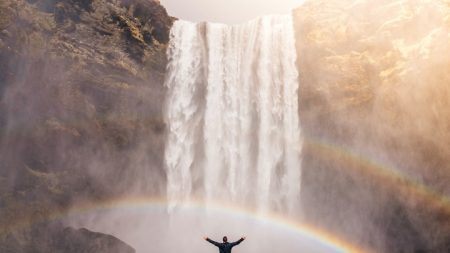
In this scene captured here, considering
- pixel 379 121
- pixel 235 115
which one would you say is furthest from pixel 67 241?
pixel 379 121

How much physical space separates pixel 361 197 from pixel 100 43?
2099 centimetres

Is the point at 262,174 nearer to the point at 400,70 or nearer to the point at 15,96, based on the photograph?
the point at 400,70

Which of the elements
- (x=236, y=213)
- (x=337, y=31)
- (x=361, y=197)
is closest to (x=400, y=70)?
(x=337, y=31)

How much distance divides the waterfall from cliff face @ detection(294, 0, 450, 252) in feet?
5.10

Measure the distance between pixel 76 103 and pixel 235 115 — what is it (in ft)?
38.1

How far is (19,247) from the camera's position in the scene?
26094mm

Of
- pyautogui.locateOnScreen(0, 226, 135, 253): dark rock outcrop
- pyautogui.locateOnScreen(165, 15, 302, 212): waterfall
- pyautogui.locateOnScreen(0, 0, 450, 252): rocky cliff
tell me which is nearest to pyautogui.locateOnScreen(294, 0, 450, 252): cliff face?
pyautogui.locateOnScreen(0, 0, 450, 252): rocky cliff

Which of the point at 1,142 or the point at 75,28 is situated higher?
the point at 75,28

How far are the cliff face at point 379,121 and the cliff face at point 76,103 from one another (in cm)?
1190

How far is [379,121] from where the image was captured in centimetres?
2881

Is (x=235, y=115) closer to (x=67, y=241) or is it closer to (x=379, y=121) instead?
(x=379, y=121)

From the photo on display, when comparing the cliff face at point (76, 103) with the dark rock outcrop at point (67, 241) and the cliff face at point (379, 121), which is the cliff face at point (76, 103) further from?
the cliff face at point (379, 121)

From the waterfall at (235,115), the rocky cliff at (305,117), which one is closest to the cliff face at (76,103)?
the rocky cliff at (305,117)

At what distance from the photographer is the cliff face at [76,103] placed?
27.3 metres
